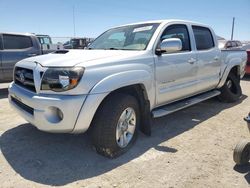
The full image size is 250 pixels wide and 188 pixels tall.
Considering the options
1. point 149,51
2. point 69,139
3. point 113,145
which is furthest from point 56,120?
point 149,51

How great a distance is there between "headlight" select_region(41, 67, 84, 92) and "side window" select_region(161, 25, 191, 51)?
1.92 metres

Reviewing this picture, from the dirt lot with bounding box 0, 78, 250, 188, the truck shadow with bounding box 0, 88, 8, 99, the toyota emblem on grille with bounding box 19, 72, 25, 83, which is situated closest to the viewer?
the dirt lot with bounding box 0, 78, 250, 188

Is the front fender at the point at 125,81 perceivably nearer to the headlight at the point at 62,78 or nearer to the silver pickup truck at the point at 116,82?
the silver pickup truck at the point at 116,82

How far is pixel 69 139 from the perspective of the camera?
13.4ft

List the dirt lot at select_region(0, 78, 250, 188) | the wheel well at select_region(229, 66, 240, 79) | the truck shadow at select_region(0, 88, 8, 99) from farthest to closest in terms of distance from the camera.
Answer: the truck shadow at select_region(0, 88, 8, 99)
the wheel well at select_region(229, 66, 240, 79)
the dirt lot at select_region(0, 78, 250, 188)

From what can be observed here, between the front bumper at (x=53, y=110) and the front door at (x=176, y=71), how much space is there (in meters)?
1.49

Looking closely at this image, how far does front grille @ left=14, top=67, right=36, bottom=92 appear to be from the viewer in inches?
134

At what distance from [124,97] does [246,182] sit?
174 centimetres

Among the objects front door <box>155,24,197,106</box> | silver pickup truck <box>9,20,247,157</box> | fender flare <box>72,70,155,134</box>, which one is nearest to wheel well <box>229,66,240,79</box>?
silver pickup truck <box>9,20,247,157</box>

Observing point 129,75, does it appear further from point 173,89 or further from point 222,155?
point 222,155

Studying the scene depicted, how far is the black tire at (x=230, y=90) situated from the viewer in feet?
21.4

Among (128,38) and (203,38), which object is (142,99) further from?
(203,38)

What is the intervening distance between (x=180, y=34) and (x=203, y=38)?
0.93m

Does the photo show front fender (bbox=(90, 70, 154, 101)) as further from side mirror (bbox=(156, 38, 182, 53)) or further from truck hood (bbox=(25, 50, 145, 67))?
side mirror (bbox=(156, 38, 182, 53))
